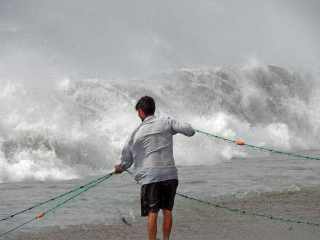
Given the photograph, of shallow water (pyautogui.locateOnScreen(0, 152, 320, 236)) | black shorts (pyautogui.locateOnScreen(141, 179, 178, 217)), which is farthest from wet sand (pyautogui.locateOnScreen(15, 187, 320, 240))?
black shorts (pyautogui.locateOnScreen(141, 179, 178, 217))

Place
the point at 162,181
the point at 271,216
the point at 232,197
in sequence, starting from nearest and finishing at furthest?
1. the point at 162,181
2. the point at 271,216
3. the point at 232,197

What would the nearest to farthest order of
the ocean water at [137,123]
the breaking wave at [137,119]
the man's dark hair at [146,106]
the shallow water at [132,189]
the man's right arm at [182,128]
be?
the man's right arm at [182,128], the man's dark hair at [146,106], the shallow water at [132,189], the ocean water at [137,123], the breaking wave at [137,119]

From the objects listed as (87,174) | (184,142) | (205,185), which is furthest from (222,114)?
(205,185)

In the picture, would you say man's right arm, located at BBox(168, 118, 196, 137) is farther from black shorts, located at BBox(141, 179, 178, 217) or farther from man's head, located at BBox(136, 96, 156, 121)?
black shorts, located at BBox(141, 179, 178, 217)

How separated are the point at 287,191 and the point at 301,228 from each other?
2.84m

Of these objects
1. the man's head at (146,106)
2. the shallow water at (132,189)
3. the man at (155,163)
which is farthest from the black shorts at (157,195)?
the shallow water at (132,189)

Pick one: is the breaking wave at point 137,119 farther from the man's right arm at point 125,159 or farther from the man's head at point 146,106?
the man's head at point 146,106

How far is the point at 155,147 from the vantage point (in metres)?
6.66

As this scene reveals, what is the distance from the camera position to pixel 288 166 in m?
15.0

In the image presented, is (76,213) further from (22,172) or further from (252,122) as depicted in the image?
(252,122)

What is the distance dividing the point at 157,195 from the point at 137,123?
12640mm

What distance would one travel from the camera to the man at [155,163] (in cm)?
663

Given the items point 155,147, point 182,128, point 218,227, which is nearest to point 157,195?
point 155,147

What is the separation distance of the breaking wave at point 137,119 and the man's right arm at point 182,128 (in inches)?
288
